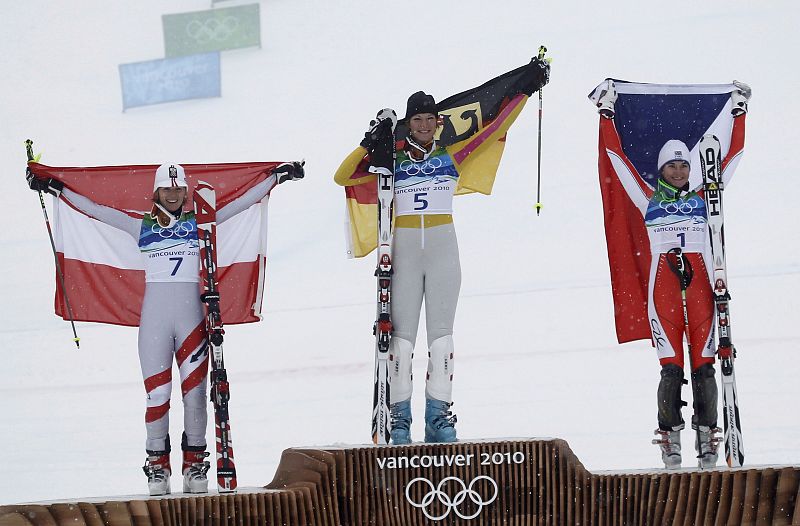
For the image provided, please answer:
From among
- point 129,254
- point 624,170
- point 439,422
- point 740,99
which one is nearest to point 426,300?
point 439,422

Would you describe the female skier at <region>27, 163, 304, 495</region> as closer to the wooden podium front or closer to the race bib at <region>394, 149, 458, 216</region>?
the wooden podium front

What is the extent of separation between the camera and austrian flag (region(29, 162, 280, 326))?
639 centimetres

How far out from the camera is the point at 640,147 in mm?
6496

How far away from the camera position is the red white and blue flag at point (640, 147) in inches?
246

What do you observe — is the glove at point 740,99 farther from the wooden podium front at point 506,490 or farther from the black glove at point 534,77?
the wooden podium front at point 506,490

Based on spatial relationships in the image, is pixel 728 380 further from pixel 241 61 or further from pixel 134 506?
pixel 241 61

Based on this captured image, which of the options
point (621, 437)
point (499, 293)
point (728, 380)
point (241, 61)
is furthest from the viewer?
point (241, 61)

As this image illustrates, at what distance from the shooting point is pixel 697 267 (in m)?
5.81

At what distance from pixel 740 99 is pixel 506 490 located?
98.0 inches

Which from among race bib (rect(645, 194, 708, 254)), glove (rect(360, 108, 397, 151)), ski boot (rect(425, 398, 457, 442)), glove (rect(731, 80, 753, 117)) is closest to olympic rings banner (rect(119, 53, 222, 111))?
glove (rect(360, 108, 397, 151))

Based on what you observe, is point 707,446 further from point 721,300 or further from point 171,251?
point 171,251

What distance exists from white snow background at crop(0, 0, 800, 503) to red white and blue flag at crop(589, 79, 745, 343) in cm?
143

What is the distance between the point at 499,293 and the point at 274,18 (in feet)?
28.3

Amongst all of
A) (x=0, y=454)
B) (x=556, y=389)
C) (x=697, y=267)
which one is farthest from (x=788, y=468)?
(x=0, y=454)
